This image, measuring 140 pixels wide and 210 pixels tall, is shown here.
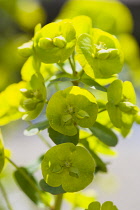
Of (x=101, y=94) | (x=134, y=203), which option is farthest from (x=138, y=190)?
(x=101, y=94)

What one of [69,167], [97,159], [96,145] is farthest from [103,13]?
[69,167]

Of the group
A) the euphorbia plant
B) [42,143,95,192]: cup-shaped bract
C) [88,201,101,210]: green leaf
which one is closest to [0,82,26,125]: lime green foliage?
the euphorbia plant

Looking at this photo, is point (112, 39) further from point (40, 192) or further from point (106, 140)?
point (40, 192)

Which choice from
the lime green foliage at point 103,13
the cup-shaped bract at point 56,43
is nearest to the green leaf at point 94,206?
the cup-shaped bract at point 56,43

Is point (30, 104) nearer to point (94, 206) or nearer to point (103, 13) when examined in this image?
point (94, 206)

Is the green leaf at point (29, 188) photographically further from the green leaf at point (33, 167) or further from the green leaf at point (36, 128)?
the green leaf at point (36, 128)
